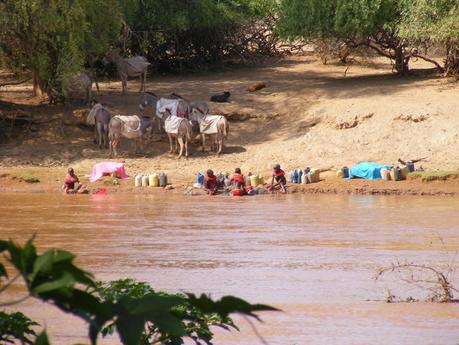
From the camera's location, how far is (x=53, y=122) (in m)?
28.5

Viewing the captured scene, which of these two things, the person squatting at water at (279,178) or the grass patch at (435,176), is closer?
the person squatting at water at (279,178)

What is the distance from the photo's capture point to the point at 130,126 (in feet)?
87.5

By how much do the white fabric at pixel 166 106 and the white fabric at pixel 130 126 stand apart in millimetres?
955

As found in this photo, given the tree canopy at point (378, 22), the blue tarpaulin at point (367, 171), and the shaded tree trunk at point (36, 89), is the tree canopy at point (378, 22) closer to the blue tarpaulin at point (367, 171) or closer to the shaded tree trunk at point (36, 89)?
the blue tarpaulin at point (367, 171)

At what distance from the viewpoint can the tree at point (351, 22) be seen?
29.6 m

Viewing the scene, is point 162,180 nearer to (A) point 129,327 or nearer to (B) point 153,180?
(B) point 153,180

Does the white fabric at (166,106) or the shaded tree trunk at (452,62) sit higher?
the shaded tree trunk at (452,62)

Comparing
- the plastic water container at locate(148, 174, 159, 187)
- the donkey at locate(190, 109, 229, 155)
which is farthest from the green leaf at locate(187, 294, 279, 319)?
A: the donkey at locate(190, 109, 229, 155)

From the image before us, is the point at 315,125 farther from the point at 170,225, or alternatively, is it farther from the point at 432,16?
the point at 170,225

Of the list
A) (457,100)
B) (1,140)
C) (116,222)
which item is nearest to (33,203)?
(116,222)

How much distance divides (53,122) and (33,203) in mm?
Result: 6156

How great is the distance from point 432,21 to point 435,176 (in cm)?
641

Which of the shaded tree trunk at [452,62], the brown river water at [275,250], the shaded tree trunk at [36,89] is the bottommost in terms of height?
the brown river water at [275,250]

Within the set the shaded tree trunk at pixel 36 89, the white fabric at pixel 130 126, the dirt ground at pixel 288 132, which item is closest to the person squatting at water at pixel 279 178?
the dirt ground at pixel 288 132
